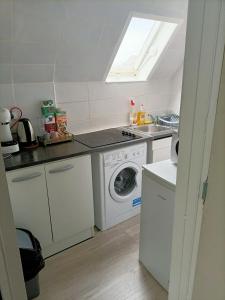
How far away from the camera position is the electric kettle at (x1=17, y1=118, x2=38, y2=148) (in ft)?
6.17

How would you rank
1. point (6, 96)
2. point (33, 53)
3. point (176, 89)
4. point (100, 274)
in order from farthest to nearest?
point (176, 89) < point (6, 96) < point (33, 53) < point (100, 274)

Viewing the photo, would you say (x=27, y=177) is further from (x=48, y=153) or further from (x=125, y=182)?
(x=125, y=182)

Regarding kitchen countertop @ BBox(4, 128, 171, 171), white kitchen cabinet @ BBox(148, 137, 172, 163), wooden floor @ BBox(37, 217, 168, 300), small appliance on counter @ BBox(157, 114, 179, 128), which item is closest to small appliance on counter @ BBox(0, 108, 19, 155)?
kitchen countertop @ BBox(4, 128, 171, 171)

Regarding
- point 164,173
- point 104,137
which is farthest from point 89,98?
point 164,173

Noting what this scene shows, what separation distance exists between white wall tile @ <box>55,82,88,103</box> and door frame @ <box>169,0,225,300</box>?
5.52ft

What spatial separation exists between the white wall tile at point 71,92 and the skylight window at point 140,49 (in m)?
0.33

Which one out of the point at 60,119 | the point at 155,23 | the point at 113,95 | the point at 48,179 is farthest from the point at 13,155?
the point at 155,23

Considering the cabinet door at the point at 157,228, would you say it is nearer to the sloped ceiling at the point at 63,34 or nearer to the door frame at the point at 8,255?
the door frame at the point at 8,255

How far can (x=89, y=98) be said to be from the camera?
2389 millimetres

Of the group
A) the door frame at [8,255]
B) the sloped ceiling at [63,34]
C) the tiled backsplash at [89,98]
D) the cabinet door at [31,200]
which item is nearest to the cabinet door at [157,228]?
the cabinet door at [31,200]

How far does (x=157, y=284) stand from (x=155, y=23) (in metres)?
2.43

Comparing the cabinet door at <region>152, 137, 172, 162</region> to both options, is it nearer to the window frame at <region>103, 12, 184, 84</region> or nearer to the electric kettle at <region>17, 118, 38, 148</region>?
the window frame at <region>103, 12, 184, 84</region>

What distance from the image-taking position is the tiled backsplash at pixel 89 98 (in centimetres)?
204

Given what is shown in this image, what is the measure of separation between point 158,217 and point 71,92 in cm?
150
